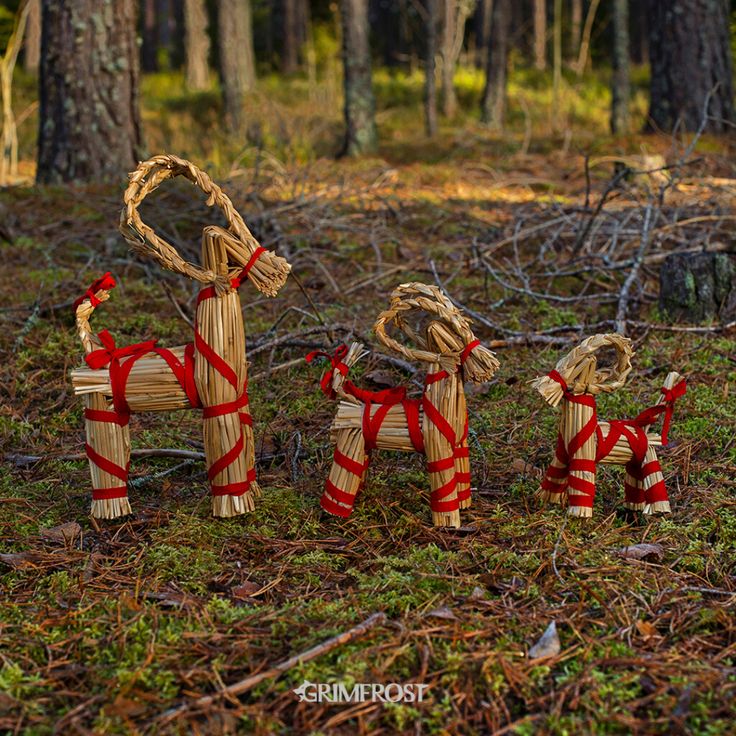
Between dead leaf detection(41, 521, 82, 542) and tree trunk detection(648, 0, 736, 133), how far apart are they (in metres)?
7.77

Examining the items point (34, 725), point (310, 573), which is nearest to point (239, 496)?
point (310, 573)

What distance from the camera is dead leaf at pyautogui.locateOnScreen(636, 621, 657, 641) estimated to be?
239cm

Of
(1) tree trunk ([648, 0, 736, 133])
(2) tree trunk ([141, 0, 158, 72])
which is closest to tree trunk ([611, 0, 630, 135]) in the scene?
(1) tree trunk ([648, 0, 736, 133])

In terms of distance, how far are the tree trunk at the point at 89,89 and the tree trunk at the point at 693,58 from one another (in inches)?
211

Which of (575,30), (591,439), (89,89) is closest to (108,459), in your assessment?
(591,439)

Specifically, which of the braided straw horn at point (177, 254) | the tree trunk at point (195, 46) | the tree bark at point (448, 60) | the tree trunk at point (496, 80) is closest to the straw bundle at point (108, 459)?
the braided straw horn at point (177, 254)

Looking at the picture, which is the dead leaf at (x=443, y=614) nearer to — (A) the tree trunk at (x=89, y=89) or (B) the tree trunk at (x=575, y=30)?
(A) the tree trunk at (x=89, y=89)

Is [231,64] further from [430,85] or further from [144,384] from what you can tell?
[144,384]

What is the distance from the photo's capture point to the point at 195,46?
21.1 m

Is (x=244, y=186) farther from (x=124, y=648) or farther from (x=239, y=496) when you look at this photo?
(x=124, y=648)

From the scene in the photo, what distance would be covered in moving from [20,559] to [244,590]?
2.57 feet

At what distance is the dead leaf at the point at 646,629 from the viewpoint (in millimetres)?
2389

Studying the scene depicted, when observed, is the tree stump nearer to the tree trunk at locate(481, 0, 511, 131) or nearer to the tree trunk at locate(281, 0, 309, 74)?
the tree trunk at locate(481, 0, 511, 131)

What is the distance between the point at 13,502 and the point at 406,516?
1523 mm
